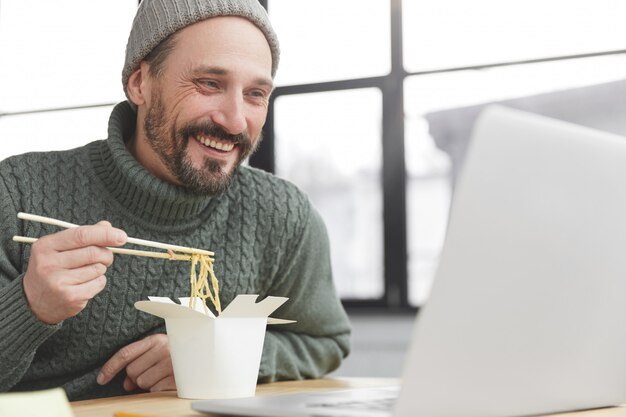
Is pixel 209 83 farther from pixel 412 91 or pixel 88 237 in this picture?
pixel 412 91

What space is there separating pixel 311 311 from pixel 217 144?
1.29 feet

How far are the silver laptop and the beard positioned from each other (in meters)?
0.73

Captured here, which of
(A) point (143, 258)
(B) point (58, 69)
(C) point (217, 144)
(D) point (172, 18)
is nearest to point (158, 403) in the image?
(A) point (143, 258)

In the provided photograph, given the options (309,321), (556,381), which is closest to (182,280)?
(309,321)

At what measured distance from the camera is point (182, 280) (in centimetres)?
151

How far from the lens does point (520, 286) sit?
682 millimetres

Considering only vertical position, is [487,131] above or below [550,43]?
below

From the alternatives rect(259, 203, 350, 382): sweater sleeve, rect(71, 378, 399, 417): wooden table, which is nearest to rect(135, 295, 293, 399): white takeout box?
rect(71, 378, 399, 417): wooden table

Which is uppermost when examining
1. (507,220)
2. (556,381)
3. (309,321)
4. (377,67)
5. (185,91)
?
(377,67)

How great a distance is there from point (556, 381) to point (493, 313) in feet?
0.53

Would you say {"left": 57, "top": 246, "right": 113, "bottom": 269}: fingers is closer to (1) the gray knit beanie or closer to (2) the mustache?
(2) the mustache

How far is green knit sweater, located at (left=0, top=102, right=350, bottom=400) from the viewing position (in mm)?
1452

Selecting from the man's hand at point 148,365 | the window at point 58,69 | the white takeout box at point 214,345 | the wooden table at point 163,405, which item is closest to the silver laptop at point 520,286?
the wooden table at point 163,405

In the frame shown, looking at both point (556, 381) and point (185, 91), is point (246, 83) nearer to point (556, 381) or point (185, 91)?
point (185, 91)
